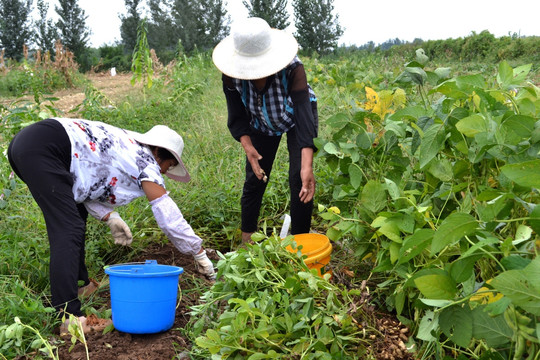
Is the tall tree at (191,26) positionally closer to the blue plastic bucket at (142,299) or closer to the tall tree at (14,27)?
the tall tree at (14,27)

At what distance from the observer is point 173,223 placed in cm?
262

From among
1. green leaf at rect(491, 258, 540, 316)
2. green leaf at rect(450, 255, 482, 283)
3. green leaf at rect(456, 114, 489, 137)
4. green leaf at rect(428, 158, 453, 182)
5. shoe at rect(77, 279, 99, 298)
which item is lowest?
shoe at rect(77, 279, 99, 298)

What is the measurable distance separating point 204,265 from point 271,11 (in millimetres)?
25845

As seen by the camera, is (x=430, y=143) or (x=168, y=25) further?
(x=168, y=25)

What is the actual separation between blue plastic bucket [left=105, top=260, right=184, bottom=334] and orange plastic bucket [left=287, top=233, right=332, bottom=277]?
21.8 inches

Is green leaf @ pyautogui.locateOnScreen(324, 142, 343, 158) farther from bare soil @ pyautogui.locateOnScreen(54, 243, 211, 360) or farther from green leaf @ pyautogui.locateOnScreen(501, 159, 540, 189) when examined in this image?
green leaf @ pyautogui.locateOnScreen(501, 159, 540, 189)

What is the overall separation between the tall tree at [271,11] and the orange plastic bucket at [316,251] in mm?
24991

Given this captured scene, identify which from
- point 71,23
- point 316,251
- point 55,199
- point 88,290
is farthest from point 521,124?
point 71,23

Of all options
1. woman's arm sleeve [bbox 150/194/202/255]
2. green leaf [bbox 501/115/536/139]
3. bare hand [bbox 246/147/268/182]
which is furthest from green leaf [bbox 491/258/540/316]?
bare hand [bbox 246/147/268/182]

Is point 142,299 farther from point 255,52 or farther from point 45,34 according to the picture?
point 45,34

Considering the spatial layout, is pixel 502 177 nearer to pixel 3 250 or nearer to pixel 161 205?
pixel 161 205

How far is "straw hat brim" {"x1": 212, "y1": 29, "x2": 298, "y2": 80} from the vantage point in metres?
2.82

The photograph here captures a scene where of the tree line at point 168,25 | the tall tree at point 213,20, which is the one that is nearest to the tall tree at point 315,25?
the tree line at point 168,25

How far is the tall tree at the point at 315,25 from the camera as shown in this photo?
26.4 m
